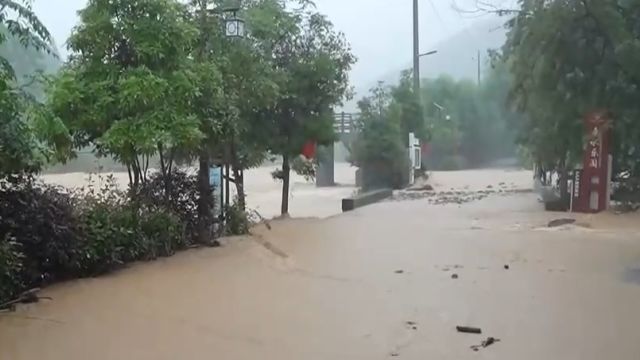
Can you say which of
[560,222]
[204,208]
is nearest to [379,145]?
[560,222]

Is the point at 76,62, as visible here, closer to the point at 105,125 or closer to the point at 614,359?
the point at 105,125

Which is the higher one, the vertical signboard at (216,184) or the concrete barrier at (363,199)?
the vertical signboard at (216,184)

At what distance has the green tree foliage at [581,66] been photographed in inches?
645

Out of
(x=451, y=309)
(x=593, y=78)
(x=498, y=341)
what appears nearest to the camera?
(x=498, y=341)

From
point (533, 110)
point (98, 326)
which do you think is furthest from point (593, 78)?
point (98, 326)

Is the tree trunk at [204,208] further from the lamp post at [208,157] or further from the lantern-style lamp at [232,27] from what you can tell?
the lantern-style lamp at [232,27]

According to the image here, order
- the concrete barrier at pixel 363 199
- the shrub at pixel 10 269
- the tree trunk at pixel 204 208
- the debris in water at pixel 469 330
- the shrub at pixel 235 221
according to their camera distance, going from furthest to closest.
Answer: the concrete barrier at pixel 363 199
the shrub at pixel 235 221
the tree trunk at pixel 204 208
the shrub at pixel 10 269
the debris in water at pixel 469 330

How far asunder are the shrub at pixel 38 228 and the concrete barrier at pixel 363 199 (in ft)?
47.7

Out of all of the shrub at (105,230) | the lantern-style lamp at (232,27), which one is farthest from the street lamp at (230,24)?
the shrub at (105,230)

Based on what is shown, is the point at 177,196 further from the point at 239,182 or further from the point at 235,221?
the point at 239,182

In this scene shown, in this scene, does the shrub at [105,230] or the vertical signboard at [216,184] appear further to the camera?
the vertical signboard at [216,184]

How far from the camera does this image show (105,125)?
944 cm

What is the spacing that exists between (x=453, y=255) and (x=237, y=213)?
3.47 meters

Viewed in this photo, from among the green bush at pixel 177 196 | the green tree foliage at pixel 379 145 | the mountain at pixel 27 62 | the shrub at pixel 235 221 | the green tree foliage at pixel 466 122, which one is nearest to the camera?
the mountain at pixel 27 62
